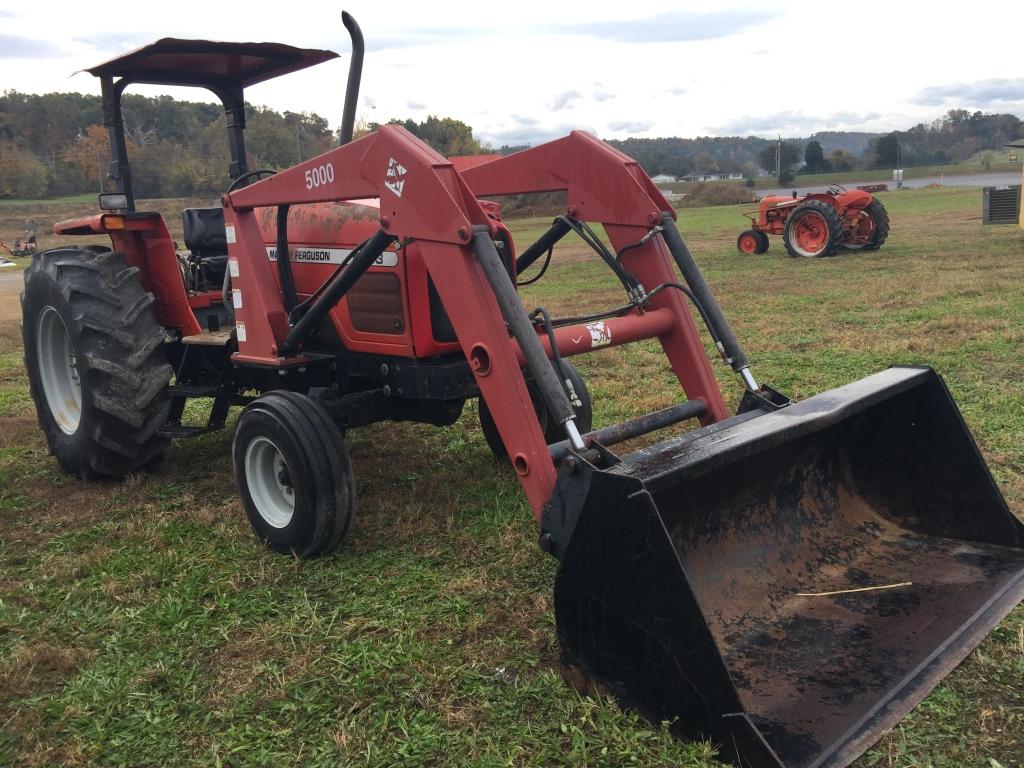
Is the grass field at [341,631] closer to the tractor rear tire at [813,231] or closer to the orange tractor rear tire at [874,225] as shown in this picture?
the tractor rear tire at [813,231]

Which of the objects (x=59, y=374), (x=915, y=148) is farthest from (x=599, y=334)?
(x=915, y=148)

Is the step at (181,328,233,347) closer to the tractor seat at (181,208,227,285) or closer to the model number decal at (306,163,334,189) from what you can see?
the tractor seat at (181,208,227,285)

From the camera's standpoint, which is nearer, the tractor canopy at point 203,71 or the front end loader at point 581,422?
the front end loader at point 581,422

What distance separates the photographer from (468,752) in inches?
99.4

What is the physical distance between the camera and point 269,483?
411cm

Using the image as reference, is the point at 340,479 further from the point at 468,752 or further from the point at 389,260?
the point at 468,752

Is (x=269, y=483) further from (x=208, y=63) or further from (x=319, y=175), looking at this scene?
(x=208, y=63)

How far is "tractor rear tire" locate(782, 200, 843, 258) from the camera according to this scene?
1584cm

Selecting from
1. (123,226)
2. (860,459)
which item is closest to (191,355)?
(123,226)

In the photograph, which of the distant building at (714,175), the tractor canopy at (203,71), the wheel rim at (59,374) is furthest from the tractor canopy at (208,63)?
the distant building at (714,175)

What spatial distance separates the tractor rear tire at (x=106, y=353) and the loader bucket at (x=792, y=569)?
280 centimetres

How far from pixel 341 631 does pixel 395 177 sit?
1741 mm

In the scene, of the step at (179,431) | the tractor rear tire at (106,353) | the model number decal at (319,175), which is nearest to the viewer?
the model number decal at (319,175)

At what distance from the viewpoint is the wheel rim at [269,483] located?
4.00 metres
